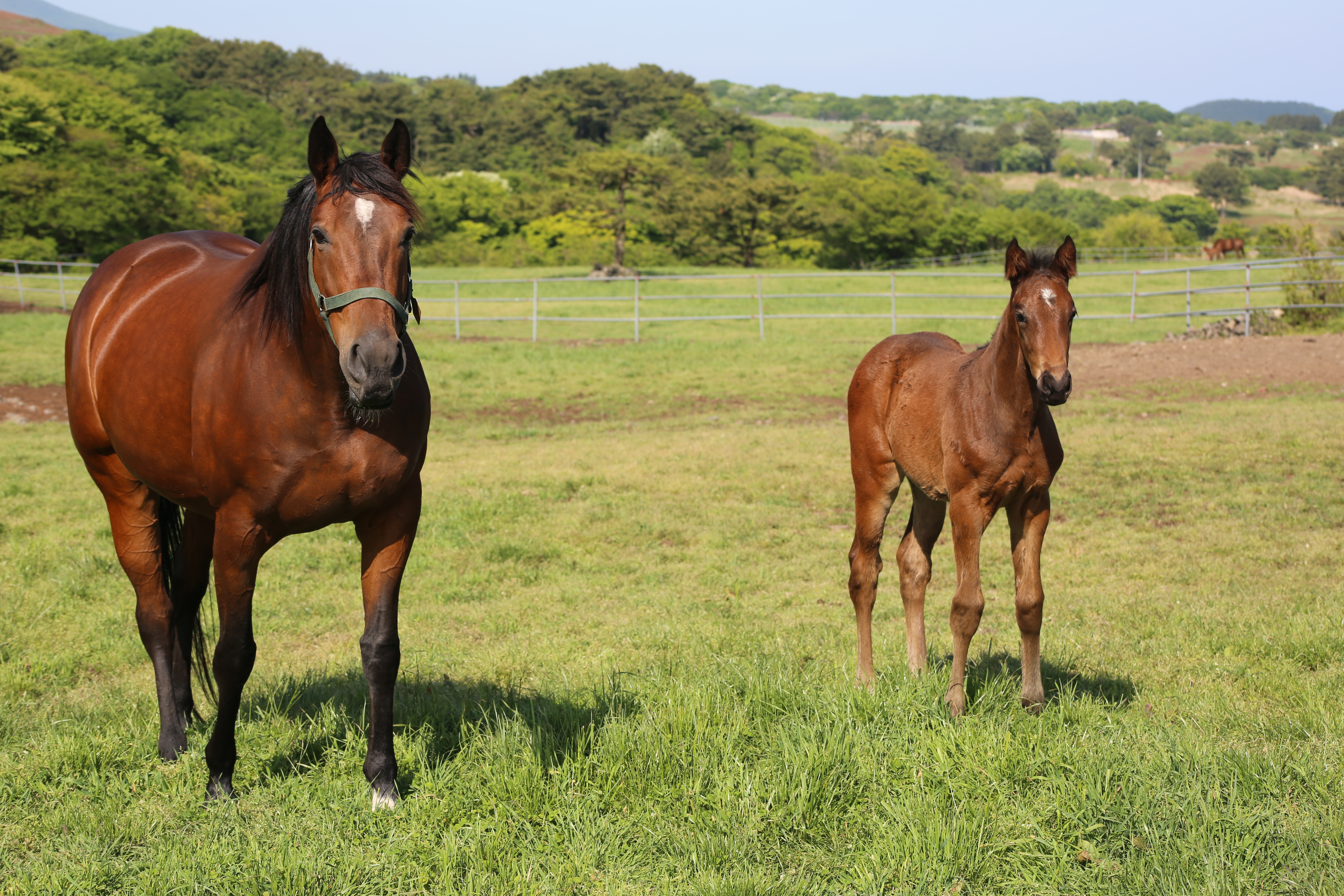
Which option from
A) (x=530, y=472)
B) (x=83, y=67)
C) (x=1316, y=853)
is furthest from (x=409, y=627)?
(x=83, y=67)

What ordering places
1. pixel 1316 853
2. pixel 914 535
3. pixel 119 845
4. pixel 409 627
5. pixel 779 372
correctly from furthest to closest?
pixel 779 372 < pixel 409 627 < pixel 914 535 < pixel 119 845 < pixel 1316 853

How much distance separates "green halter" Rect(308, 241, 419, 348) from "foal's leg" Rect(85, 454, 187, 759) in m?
1.79

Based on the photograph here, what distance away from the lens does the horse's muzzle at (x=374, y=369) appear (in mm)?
2582

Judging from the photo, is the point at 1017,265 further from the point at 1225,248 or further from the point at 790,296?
the point at 1225,248

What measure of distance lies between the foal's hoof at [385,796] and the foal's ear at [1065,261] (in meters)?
3.19

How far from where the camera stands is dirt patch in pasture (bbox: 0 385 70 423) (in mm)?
12570

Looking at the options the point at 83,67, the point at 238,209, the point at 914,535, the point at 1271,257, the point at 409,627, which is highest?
the point at 83,67

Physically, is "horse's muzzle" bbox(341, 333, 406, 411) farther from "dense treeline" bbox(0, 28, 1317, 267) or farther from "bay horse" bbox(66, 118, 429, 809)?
"dense treeline" bbox(0, 28, 1317, 267)

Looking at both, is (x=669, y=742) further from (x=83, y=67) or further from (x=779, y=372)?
(x=83, y=67)

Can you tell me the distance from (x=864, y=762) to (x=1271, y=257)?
167ft

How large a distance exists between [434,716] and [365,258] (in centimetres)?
195

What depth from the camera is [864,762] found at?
3.13m

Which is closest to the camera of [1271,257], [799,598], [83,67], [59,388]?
[799,598]

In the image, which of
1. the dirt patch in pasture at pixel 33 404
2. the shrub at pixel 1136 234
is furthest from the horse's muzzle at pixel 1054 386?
the shrub at pixel 1136 234
